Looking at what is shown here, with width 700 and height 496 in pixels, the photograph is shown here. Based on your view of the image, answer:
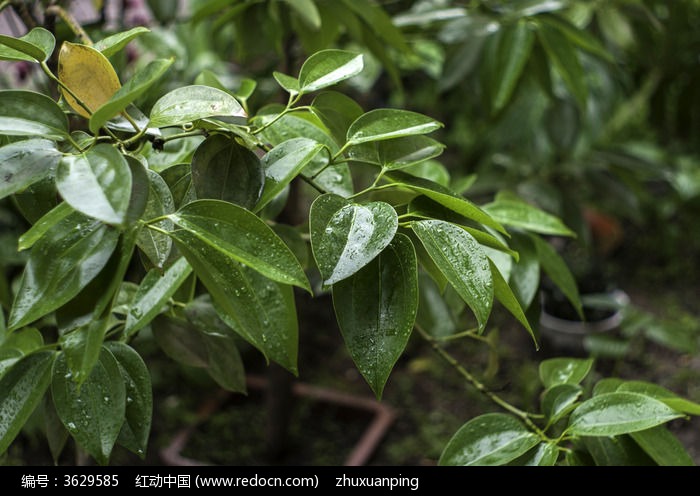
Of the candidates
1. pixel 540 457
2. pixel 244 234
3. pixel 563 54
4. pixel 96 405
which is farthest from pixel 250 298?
pixel 563 54

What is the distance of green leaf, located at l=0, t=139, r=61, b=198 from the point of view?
38 cm

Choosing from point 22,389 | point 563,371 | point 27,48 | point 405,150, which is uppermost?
point 27,48

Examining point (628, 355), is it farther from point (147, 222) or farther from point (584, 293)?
point (147, 222)

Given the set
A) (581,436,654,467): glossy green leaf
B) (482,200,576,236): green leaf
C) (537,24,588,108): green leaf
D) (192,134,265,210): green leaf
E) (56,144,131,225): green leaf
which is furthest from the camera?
(537,24,588,108): green leaf

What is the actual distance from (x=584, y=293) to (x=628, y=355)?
182 mm

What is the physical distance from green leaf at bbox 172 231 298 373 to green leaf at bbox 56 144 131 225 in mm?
53

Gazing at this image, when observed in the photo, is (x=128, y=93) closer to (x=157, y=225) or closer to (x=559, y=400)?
(x=157, y=225)

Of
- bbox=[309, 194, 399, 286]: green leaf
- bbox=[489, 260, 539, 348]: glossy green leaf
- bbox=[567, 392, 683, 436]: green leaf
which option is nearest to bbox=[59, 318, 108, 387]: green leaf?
bbox=[309, 194, 399, 286]: green leaf

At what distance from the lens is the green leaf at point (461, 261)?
0.40m

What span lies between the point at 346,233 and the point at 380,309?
0.05 meters

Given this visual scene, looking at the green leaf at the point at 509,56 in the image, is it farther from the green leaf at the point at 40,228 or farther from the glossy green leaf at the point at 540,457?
the green leaf at the point at 40,228

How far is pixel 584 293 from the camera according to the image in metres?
1.68

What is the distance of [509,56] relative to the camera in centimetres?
86

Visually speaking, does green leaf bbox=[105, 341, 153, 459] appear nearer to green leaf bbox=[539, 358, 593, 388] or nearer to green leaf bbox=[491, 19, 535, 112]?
green leaf bbox=[539, 358, 593, 388]
